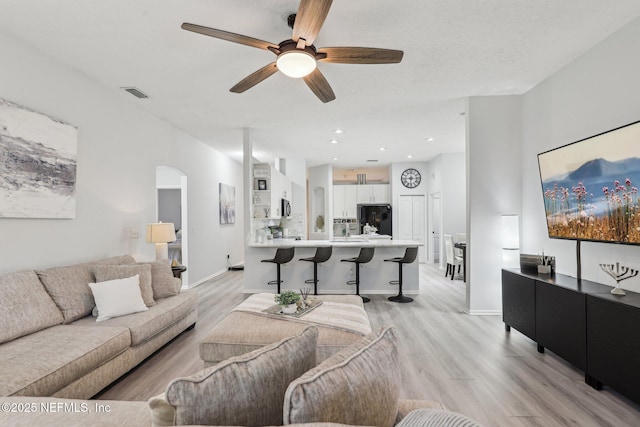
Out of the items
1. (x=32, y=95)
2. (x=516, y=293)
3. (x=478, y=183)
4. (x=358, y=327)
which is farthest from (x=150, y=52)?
(x=516, y=293)

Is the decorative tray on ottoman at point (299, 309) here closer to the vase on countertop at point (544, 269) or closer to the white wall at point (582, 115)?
the vase on countertop at point (544, 269)

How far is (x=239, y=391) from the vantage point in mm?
906

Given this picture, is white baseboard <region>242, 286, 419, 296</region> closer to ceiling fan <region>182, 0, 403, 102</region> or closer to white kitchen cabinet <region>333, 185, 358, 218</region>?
ceiling fan <region>182, 0, 403, 102</region>

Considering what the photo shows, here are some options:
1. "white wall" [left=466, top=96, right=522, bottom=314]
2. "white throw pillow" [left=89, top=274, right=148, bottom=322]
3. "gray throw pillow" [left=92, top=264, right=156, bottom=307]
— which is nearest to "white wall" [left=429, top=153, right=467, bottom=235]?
"white wall" [left=466, top=96, right=522, bottom=314]

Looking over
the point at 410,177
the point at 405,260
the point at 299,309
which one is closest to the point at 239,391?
the point at 299,309

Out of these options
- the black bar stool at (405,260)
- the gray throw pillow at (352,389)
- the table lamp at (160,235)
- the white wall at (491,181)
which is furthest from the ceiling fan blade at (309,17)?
the black bar stool at (405,260)

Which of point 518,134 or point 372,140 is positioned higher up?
point 372,140

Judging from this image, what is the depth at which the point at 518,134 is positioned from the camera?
439 cm

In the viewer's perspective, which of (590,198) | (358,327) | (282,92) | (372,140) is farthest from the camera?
(372,140)

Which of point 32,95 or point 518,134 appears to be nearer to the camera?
point 32,95

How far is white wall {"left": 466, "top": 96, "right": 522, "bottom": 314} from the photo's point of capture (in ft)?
14.4

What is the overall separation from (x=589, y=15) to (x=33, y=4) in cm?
414

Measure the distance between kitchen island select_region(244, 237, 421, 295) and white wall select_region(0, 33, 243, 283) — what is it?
4.46 ft

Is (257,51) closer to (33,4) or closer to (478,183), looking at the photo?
(33,4)
